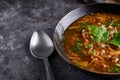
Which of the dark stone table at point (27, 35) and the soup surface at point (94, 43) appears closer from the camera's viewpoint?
the soup surface at point (94, 43)

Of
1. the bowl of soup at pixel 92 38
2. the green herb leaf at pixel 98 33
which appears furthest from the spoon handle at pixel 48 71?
the green herb leaf at pixel 98 33

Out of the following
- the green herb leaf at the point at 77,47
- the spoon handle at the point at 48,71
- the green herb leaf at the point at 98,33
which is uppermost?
the green herb leaf at the point at 98,33

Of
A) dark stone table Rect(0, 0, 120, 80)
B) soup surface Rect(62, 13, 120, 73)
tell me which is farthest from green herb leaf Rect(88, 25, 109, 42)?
dark stone table Rect(0, 0, 120, 80)

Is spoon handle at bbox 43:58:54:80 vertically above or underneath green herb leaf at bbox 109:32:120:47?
underneath

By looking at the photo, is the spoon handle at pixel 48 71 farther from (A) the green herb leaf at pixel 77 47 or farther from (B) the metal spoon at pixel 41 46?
(A) the green herb leaf at pixel 77 47

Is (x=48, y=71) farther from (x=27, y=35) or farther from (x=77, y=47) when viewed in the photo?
(x=27, y=35)

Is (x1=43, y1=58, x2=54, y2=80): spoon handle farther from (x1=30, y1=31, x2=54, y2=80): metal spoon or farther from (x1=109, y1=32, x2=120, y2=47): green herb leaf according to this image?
(x1=109, y1=32, x2=120, y2=47): green herb leaf
